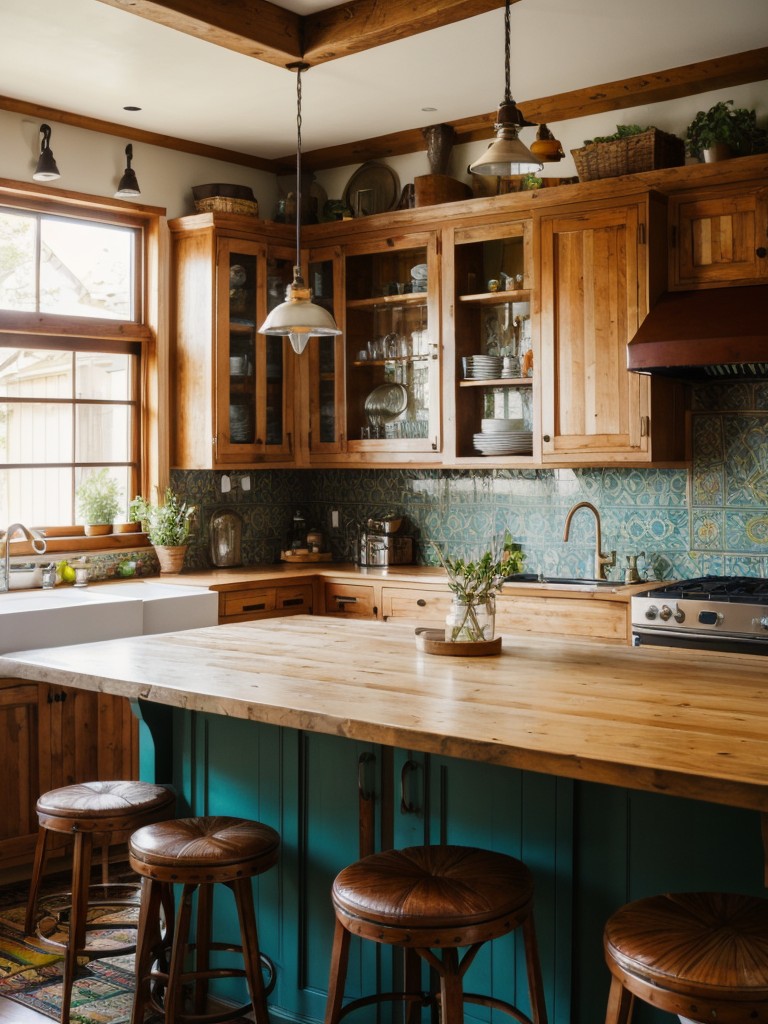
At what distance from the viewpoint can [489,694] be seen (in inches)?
105

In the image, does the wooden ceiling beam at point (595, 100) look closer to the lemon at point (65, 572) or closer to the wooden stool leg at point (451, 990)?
the lemon at point (65, 572)

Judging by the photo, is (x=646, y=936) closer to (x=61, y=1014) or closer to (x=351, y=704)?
(x=351, y=704)

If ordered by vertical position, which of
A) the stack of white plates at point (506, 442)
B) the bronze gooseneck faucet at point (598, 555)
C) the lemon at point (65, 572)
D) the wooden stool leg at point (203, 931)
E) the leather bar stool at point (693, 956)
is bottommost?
the wooden stool leg at point (203, 931)

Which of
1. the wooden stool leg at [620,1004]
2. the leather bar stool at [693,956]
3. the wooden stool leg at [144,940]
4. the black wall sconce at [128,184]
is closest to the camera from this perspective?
the leather bar stool at [693,956]

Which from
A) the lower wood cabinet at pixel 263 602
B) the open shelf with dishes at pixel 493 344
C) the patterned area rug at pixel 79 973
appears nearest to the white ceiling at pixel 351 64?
the open shelf with dishes at pixel 493 344

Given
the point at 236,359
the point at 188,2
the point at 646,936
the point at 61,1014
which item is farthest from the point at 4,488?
the point at 646,936

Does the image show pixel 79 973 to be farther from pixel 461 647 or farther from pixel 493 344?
pixel 493 344

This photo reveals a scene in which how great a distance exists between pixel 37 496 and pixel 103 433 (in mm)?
503

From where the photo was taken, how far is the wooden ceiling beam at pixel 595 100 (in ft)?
15.5

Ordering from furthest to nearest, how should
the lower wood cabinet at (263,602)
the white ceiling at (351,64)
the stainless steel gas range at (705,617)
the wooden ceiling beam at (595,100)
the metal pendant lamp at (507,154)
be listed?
the lower wood cabinet at (263,602) < the wooden ceiling beam at (595,100) < the stainless steel gas range at (705,617) < the white ceiling at (351,64) < the metal pendant lamp at (507,154)

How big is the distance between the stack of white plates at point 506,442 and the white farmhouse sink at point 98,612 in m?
1.46

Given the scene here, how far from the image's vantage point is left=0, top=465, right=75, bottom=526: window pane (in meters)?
5.24

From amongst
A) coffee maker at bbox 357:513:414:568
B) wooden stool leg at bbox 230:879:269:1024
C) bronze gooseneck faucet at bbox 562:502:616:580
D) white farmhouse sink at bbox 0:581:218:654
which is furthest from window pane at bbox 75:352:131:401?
wooden stool leg at bbox 230:879:269:1024

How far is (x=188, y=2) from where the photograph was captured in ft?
12.6
